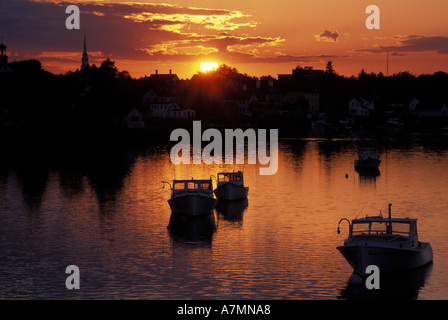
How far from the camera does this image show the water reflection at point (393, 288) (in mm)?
38000

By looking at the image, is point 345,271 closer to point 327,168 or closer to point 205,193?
point 205,193

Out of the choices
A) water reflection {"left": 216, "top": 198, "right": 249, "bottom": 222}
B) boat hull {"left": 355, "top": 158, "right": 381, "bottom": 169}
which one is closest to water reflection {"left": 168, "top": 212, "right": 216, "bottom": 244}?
water reflection {"left": 216, "top": 198, "right": 249, "bottom": 222}

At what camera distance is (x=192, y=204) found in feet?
193

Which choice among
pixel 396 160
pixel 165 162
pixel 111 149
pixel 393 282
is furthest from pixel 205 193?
pixel 111 149

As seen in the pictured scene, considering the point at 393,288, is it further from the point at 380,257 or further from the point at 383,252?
the point at 383,252

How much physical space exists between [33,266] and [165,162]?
7380 cm

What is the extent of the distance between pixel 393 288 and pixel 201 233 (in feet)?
64.5

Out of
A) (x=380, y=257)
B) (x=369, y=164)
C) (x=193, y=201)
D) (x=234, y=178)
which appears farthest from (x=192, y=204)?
(x=369, y=164)

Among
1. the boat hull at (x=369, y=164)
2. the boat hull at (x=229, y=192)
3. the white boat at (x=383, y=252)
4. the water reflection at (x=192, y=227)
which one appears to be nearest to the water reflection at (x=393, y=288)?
the white boat at (x=383, y=252)

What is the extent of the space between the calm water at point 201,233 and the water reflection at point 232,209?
0.69ft

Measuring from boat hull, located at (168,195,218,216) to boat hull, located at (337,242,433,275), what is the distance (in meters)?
21.2

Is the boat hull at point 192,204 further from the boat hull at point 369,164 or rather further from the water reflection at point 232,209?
the boat hull at point 369,164

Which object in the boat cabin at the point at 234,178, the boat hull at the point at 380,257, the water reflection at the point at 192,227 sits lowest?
the water reflection at the point at 192,227
